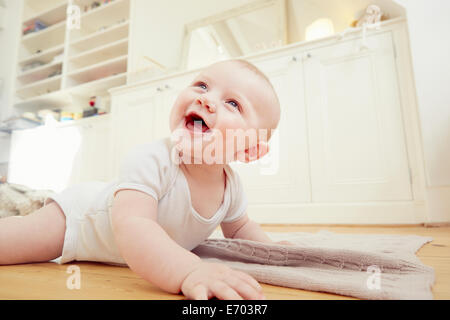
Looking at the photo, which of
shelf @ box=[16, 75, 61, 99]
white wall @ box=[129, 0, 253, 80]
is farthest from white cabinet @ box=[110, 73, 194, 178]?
shelf @ box=[16, 75, 61, 99]

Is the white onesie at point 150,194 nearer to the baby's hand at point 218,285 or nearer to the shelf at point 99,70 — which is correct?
the baby's hand at point 218,285

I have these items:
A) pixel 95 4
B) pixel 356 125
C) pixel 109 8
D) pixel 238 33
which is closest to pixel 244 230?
pixel 356 125

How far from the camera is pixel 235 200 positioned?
1.98 feet

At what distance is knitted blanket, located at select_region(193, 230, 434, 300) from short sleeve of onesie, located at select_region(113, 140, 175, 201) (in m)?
0.18

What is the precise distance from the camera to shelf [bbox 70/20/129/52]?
253 centimetres

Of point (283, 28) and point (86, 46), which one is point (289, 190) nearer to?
point (283, 28)

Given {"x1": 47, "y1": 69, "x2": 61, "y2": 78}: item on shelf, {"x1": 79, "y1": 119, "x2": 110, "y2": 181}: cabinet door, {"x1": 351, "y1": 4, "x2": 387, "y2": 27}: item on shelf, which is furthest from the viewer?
{"x1": 47, "y1": 69, "x2": 61, "y2": 78}: item on shelf


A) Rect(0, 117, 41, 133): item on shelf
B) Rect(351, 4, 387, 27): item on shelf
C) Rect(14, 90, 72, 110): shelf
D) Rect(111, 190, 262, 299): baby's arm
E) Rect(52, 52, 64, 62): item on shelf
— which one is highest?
Rect(52, 52, 64, 62): item on shelf

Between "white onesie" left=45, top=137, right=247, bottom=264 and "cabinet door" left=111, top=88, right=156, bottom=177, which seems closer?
"white onesie" left=45, top=137, right=247, bottom=264

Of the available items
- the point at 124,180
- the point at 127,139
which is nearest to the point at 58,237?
the point at 124,180

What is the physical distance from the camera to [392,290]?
0.32 meters

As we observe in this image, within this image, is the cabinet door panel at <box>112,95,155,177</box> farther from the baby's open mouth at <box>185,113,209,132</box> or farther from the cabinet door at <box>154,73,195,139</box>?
the baby's open mouth at <box>185,113,209,132</box>

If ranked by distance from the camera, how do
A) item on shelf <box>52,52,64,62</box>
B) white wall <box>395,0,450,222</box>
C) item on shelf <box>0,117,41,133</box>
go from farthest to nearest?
item on shelf <box>52,52,64,62</box> → item on shelf <box>0,117,41,133</box> → white wall <box>395,0,450,222</box>

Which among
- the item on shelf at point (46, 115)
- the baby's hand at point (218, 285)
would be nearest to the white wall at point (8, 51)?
the item on shelf at point (46, 115)
